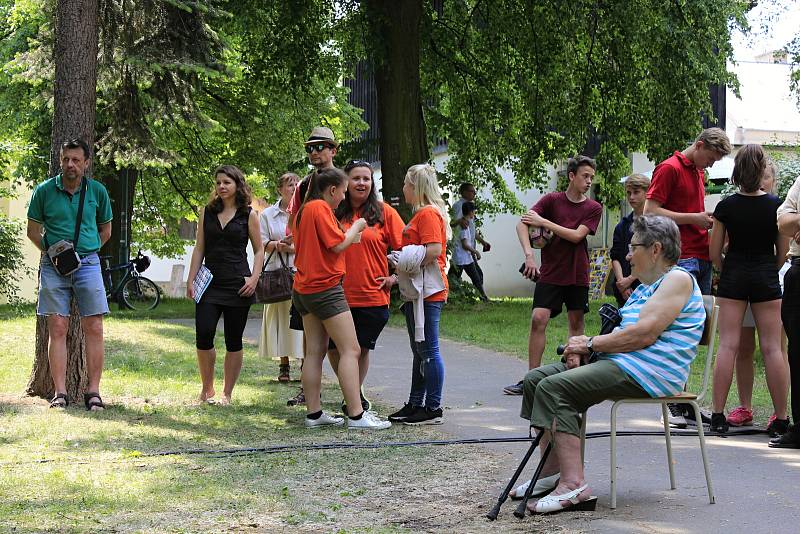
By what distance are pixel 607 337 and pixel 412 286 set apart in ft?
9.44

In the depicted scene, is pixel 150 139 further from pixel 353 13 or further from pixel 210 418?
pixel 210 418

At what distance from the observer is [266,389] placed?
1030cm

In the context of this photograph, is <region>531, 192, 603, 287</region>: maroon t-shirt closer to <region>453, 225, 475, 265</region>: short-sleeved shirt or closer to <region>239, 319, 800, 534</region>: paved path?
<region>239, 319, 800, 534</region>: paved path

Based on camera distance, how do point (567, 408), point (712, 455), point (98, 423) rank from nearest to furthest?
point (567, 408) → point (712, 455) → point (98, 423)

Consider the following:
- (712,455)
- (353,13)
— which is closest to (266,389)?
(712,455)

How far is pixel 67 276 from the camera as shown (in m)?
8.88

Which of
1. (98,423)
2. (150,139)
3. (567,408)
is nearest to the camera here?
(567,408)

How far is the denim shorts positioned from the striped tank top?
4.78 metres

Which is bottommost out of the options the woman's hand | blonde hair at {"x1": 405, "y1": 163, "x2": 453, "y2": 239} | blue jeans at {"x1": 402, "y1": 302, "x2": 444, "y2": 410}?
blue jeans at {"x1": 402, "y1": 302, "x2": 444, "y2": 410}

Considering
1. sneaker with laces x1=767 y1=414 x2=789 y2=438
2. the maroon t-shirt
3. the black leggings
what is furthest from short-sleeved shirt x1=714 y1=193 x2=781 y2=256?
the black leggings

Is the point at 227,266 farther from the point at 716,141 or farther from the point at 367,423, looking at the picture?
the point at 716,141

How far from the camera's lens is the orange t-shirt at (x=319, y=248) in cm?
776

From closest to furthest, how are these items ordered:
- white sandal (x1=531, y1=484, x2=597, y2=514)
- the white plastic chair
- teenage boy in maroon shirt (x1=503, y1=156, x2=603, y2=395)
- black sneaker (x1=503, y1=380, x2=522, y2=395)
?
white sandal (x1=531, y1=484, x2=597, y2=514) < the white plastic chair < teenage boy in maroon shirt (x1=503, y1=156, x2=603, y2=395) < black sneaker (x1=503, y1=380, x2=522, y2=395)

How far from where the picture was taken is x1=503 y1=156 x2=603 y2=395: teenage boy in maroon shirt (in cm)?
925
